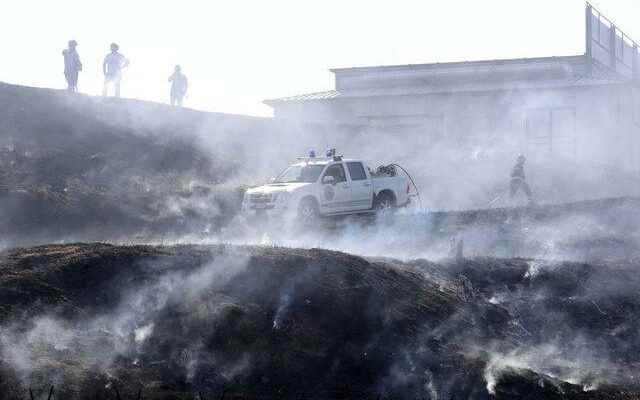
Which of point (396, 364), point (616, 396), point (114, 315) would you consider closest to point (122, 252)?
point (114, 315)

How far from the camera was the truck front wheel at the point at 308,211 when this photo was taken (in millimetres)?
19516

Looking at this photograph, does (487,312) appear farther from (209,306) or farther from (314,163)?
(314,163)

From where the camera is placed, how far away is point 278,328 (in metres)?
12.6

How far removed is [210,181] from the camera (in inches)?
1123

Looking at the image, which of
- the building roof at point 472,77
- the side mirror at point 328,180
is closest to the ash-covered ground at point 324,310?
the side mirror at point 328,180

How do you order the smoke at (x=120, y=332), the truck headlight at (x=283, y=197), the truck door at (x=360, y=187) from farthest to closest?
1. the truck door at (x=360, y=187)
2. the truck headlight at (x=283, y=197)
3. the smoke at (x=120, y=332)

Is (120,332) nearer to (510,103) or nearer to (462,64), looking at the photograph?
(510,103)

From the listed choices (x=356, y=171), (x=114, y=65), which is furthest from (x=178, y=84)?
(x=356, y=171)

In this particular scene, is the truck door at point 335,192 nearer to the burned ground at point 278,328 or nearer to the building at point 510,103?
the burned ground at point 278,328

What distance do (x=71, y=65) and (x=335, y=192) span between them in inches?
518

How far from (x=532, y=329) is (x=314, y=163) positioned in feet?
25.9

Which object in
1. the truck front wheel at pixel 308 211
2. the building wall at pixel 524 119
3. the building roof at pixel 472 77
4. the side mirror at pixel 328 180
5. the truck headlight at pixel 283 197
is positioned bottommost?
the truck front wheel at pixel 308 211

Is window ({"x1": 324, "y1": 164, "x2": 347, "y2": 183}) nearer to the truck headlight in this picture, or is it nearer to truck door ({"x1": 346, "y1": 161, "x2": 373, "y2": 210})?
truck door ({"x1": 346, "y1": 161, "x2": 373, "y2": 210})

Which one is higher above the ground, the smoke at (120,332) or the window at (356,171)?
the window at (356,171)
